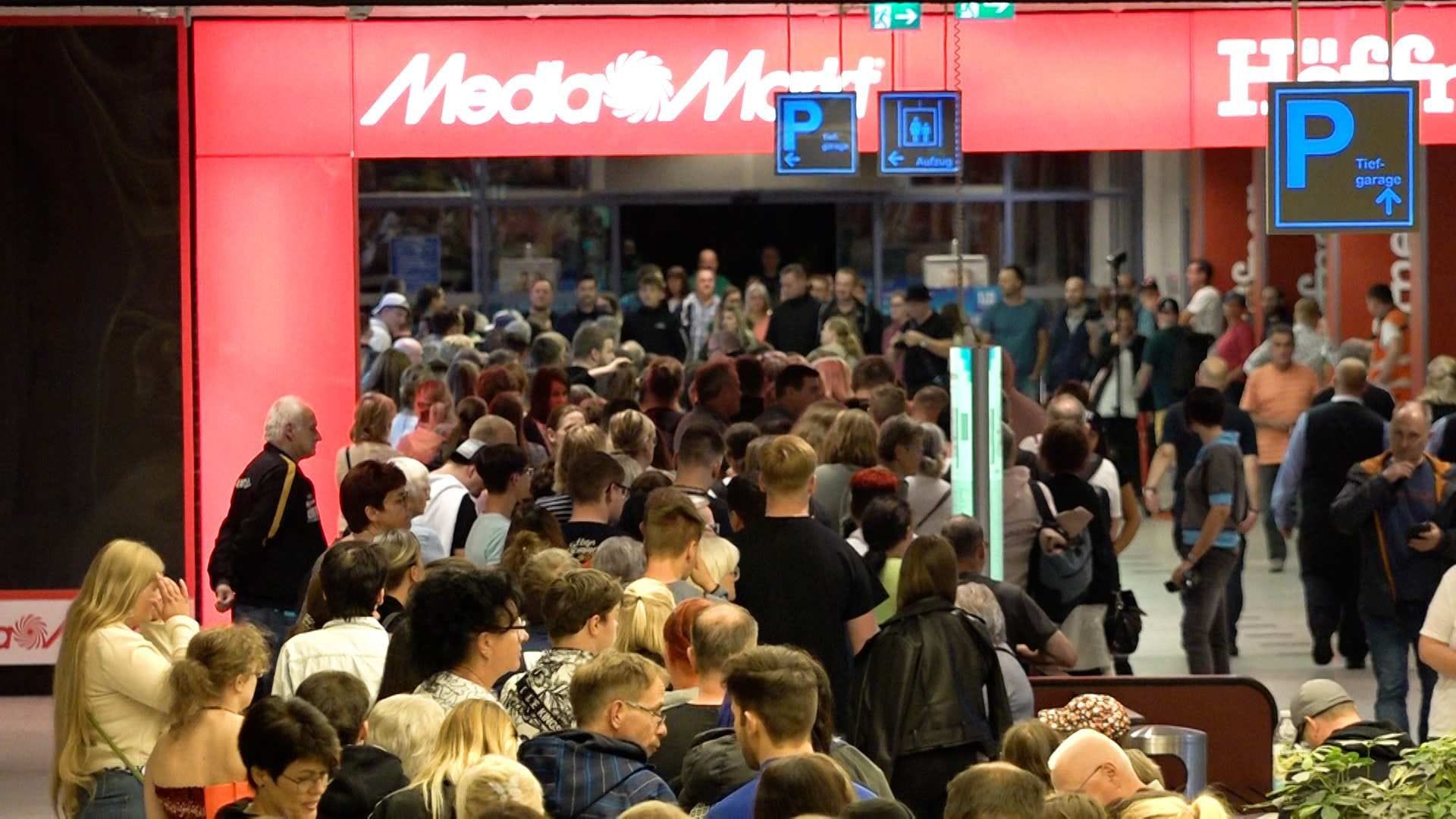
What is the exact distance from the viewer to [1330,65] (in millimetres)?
11852

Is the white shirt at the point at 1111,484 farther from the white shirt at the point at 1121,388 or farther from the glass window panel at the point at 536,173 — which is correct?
the glass window panel at the point at 536,173

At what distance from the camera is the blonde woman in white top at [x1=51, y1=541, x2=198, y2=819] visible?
21.2ft

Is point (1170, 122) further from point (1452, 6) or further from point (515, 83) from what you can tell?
point (515, 83)

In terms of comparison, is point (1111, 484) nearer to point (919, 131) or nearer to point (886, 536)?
point (919, 131)

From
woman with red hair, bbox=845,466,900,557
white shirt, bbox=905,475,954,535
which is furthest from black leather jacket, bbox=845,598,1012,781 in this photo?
white shirt, bbox=905,475,954,535

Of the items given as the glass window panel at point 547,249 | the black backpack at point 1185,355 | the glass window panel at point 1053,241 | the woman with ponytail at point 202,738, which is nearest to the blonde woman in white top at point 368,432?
the woman with ponytail at point 202,738

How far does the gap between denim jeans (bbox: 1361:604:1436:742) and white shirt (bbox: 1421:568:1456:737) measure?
6.70ft

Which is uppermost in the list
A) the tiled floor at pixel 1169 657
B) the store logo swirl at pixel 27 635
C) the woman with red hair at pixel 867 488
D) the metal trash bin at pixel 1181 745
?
the woman with red hair at pixel 867 488

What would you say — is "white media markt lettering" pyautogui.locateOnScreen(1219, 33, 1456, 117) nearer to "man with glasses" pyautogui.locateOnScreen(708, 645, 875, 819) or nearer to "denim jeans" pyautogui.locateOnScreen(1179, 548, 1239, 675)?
"denim jeans" pyautogui.locateOnScreen(1179, 548, 1239, 675)

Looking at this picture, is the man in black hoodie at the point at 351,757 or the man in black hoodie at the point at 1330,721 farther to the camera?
the man in black hoodie at the point at 1330,721

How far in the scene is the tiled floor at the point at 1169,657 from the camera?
10.3 meters

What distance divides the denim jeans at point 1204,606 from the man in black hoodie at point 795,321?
665 cm

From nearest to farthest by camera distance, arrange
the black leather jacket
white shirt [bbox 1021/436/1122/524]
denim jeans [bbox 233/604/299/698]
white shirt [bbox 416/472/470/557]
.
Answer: the black leather jacket
white shirt [bbox 416/472/470/557]
denim jeans [bbox 233/604/299/698]
white shirt [bbox 1021/436/1122/524]

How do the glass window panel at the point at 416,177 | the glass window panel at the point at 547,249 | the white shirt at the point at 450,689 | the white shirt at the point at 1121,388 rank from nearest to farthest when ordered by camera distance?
1. the white shirt at the point at 450,689
2. the white shirt at the point at 1121,388
3. the glass window panel at the point at 416,177
4. the glass window panel at the point at 547,249
